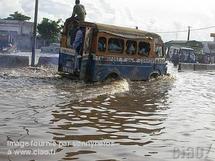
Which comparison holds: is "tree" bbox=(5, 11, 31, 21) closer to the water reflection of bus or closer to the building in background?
the building in background

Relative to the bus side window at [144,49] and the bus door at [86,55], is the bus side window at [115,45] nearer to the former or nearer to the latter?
the bus door at [86,55]

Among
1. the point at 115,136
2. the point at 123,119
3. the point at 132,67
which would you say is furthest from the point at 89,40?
the point at 115,136

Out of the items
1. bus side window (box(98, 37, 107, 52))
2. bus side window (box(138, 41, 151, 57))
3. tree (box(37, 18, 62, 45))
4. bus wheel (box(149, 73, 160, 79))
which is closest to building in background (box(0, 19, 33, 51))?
tree (box(37, 18, 62, 45))

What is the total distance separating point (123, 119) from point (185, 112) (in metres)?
2.49

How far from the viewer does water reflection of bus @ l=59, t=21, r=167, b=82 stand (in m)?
16.3

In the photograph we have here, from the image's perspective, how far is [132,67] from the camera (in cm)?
1828

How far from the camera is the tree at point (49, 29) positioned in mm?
59000

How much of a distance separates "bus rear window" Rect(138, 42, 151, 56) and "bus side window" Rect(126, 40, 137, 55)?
389 millimetres

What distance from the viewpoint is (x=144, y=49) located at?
740 inches

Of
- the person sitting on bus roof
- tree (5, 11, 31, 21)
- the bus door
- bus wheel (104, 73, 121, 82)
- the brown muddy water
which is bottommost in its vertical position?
the brown muddy water

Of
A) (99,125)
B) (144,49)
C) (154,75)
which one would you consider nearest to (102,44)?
(144,49)

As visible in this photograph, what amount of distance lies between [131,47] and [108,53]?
1554mm

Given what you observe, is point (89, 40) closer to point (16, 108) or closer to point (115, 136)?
point (16, 108)

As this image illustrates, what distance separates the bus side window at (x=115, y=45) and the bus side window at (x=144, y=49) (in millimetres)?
1287
